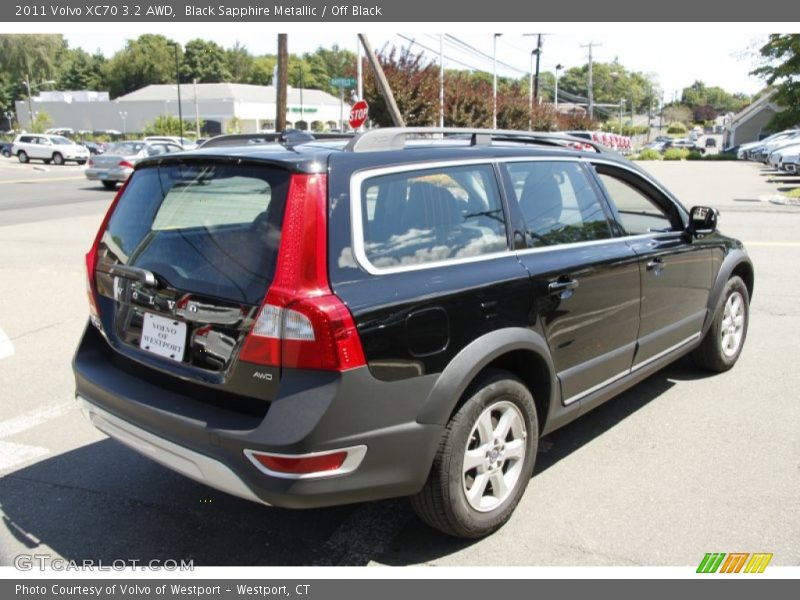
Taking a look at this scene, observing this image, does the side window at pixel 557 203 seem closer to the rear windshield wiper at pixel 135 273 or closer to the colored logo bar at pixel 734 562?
the colored logo bar at pixel 734 562

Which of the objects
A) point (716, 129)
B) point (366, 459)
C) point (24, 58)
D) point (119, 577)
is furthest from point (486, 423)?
point (716, 129)

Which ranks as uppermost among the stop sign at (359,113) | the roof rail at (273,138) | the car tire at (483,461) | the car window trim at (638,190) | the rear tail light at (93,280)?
the stop sign at (359,113)

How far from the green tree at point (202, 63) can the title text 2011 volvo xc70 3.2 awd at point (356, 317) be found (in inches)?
4981

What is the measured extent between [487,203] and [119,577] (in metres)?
2.33

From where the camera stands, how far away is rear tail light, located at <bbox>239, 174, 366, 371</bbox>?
254cm

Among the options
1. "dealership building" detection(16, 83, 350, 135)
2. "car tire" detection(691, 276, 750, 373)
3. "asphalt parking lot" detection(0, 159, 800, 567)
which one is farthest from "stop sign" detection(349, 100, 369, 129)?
"dealership building" detection(16, 83, 350, 135)

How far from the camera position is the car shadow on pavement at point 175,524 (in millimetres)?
3113

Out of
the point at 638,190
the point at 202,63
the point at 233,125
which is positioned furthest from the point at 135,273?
the point at 202,63

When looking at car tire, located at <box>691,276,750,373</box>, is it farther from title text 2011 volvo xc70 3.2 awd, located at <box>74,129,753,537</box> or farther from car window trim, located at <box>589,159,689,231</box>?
title text 2011 volvo xc70 3.2 awd, located at <box>74,129,753,537</box>

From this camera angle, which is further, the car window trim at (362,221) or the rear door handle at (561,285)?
the rear door handle at (561,285)

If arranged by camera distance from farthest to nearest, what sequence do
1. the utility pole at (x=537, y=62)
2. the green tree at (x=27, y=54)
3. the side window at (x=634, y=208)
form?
the green tree at (x=27, y=54) < the utility pole at (x=537, y=62) < the side window at (x=634, y=208)

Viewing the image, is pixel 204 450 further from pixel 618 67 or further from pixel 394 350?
pixel 618 67

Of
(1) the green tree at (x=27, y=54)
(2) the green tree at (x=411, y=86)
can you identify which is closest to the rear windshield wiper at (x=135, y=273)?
(2) the green tree at (x=411, y=86)

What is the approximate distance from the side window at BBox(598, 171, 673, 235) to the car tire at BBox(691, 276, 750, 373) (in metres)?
0.83
